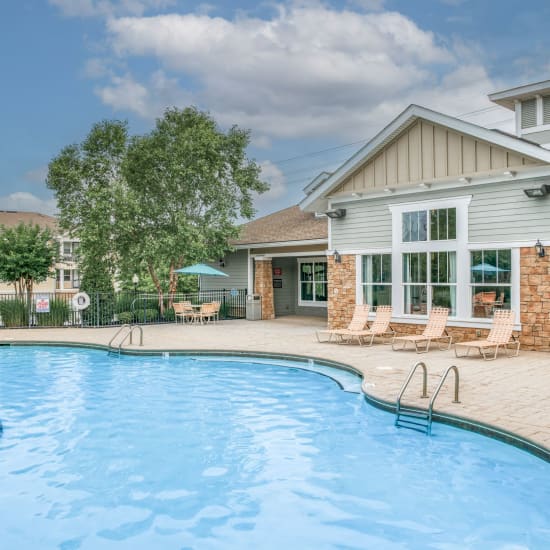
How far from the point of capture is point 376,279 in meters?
15.6

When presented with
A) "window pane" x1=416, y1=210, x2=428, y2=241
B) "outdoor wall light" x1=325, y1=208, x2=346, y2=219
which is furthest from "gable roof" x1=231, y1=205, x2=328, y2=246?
"window pane" x1=416, y1=210, x2=428, y2=241

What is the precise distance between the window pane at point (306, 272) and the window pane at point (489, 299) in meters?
9.94

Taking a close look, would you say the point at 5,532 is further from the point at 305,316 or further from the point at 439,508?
the point at 305,316

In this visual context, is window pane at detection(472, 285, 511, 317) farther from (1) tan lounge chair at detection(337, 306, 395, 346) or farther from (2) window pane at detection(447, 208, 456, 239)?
(1) tan lounge chair at detection(337, 306, 395, 346)

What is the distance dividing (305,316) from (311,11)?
1135 centimetres

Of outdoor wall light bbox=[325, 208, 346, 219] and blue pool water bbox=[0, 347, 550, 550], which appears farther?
outdoor wall light bbox=[325, 208, 346, 219]

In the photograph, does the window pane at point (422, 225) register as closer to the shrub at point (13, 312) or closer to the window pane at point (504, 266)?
the window pane at point (504, 266)

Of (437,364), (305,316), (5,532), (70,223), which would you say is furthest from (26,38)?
(5,532)

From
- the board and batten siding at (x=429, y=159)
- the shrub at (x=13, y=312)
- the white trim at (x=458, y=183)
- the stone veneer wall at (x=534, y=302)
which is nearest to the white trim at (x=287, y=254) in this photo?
the white trim at (x=458, y=183)

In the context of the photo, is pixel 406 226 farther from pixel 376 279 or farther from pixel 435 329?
pixel 435 329

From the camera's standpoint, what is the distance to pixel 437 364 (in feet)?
35.8

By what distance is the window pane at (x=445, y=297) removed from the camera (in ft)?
45.3

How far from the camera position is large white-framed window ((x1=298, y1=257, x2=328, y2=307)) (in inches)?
875

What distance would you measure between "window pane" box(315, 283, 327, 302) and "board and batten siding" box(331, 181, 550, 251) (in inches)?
273
